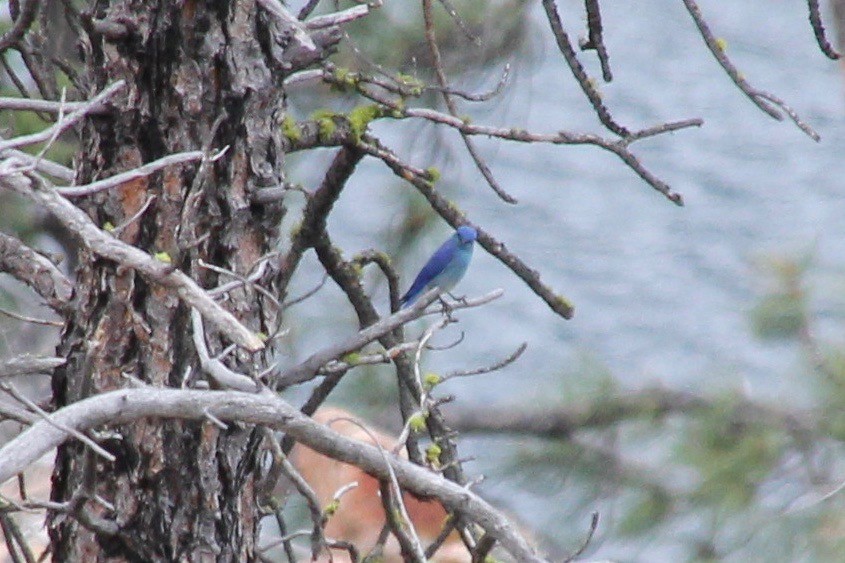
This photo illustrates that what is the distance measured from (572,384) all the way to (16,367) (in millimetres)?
2256

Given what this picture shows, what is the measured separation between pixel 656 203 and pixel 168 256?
5.07 m

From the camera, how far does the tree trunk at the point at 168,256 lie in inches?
79.0

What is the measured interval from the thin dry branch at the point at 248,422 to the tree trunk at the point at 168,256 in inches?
14.4

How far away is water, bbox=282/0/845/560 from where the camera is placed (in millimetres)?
5770

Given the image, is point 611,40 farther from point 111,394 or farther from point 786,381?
point 111,394

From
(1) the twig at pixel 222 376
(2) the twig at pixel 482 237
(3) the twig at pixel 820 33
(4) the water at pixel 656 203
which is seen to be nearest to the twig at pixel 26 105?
(1) the twig at pixel 222 376

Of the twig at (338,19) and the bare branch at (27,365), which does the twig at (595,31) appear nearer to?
the twig at (338,19)

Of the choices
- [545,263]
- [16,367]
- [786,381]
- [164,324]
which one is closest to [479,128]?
[164,324]

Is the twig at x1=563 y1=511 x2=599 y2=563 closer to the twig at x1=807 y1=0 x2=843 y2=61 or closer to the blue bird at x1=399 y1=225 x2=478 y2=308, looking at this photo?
the twig at x1=807 y1=0 x2=843 y2=61

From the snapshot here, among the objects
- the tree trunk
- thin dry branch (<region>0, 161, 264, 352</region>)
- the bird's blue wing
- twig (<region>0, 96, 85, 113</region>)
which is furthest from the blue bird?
thin dry branch (<region>0, 161, 264, 352</region>)

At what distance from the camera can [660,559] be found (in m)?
3.85

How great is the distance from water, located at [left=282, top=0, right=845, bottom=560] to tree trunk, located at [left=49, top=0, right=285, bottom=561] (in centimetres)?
282

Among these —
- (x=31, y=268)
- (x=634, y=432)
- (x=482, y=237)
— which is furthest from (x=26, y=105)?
(x=634, y=432)

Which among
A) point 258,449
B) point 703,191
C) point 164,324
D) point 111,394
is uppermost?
point 111,394
